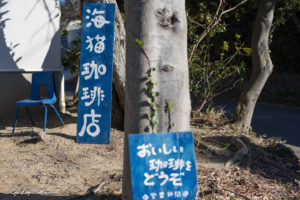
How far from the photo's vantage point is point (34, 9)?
6758 millimetres

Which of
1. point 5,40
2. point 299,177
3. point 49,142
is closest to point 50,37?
Answer: point 5,40

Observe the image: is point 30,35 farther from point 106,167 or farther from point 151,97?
point 151,97

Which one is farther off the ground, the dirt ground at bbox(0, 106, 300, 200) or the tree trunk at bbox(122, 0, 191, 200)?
the tree trunk at bbox(122, 0, 191, 200)

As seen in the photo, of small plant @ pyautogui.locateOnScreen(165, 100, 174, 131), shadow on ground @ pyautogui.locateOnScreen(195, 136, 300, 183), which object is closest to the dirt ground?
shadow on ground @ pyautogui.locateOnScreen(195, 136, 300, 183)

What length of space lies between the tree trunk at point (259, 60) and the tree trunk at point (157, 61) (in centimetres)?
414

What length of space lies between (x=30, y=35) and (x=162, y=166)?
5239 mm

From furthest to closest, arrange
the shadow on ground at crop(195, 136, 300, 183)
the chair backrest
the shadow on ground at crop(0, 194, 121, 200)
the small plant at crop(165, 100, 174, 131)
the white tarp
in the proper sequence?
the white tarp, the chair backrest, the shadow on ground at crop(195, 136, 300, 183), the shadow on ground at crop(0, 194, 121, 200), the small plant at crop(165, 100, 174, 131)

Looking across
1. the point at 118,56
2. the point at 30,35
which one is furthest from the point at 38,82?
the point at 118,56

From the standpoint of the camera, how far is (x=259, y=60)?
6.32 metres

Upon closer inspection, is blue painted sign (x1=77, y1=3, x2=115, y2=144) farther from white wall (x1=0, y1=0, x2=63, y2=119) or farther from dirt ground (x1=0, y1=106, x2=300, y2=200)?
white wall (x1=0, y1=0, x2=63, y2=119)

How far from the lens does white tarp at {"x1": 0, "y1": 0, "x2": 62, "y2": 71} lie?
6441 mm

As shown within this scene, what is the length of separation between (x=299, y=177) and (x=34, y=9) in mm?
5655

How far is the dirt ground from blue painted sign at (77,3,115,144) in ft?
0.76

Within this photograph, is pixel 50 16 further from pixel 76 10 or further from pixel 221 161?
pixel 221 161
